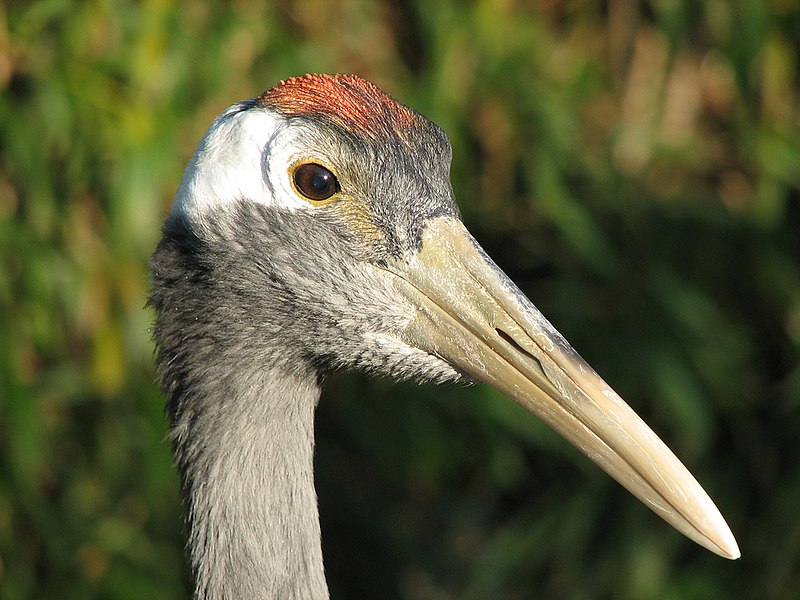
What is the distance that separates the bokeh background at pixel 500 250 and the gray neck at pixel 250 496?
6.06ft

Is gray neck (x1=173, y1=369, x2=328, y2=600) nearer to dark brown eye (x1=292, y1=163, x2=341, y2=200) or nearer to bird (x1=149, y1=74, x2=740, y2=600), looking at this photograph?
bird (x1=149, y1=74, x2=740, y2=600)

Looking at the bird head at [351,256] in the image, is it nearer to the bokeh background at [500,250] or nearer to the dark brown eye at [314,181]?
the dark brown eye at [314,181]

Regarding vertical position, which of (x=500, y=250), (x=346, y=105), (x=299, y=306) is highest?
(x=346, y=105)

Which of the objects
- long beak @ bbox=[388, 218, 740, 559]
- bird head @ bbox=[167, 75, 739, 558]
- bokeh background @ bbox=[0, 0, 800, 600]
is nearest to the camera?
long beak @ bbox=[388, 218, 740, 559]

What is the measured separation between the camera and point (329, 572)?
5.21 meters

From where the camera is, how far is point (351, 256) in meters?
2.35

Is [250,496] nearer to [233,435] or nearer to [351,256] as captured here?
[233,435]

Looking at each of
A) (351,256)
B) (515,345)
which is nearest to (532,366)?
(515,345)

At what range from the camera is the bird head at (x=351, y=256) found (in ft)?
7.63

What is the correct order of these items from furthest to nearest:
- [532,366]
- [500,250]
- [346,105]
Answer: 1. [500,250]
2. [346,105]
3. [532,366]

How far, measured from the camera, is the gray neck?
7.83 ft

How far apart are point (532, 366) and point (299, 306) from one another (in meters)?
0.52

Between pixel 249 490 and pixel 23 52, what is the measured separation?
2.57 metres

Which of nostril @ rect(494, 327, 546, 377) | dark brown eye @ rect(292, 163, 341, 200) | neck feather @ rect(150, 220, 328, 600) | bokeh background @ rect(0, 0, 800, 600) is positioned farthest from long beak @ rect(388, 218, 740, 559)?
bokeh background @ rect(0, 0, 800, 600)
